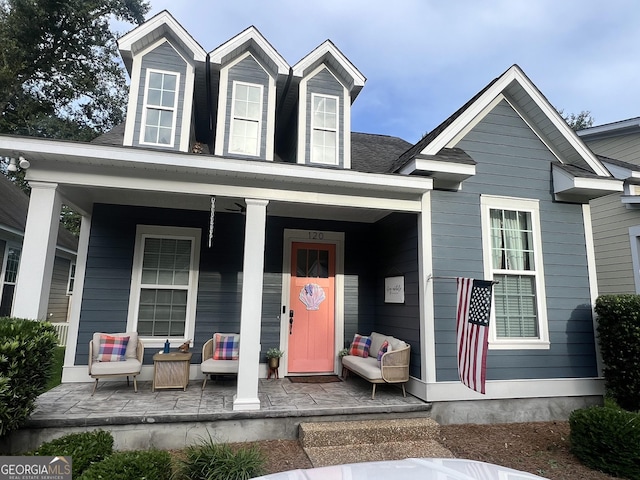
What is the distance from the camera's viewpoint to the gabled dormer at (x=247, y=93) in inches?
212

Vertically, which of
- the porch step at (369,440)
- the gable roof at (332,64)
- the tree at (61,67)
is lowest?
the porch step at (369,440)

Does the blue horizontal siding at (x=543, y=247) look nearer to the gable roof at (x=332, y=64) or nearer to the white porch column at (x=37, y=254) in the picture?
the gable roof at (x=332, y=64)

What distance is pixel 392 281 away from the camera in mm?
5977

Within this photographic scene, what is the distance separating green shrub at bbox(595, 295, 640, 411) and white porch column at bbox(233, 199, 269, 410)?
4.81 m

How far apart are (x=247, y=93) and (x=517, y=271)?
4881mm

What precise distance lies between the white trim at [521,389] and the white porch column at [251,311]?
228 centimetres

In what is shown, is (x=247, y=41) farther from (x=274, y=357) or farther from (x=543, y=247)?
(x=543, y=247)

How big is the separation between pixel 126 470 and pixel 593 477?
13.8ft

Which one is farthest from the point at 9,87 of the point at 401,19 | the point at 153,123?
the point at 401,19

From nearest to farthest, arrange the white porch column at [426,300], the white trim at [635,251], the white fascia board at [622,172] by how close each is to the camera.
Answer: the white porch column at [426,300], the white fascia board at [622,172], the white trim at [635,251]

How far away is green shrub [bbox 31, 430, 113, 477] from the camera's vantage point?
265 centimetres

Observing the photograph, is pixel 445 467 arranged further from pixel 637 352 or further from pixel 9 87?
pixel 9 87

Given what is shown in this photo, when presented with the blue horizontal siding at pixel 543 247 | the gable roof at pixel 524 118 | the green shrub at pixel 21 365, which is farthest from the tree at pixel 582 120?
the green shrub at pixel 21 365

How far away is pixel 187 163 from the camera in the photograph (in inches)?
169
